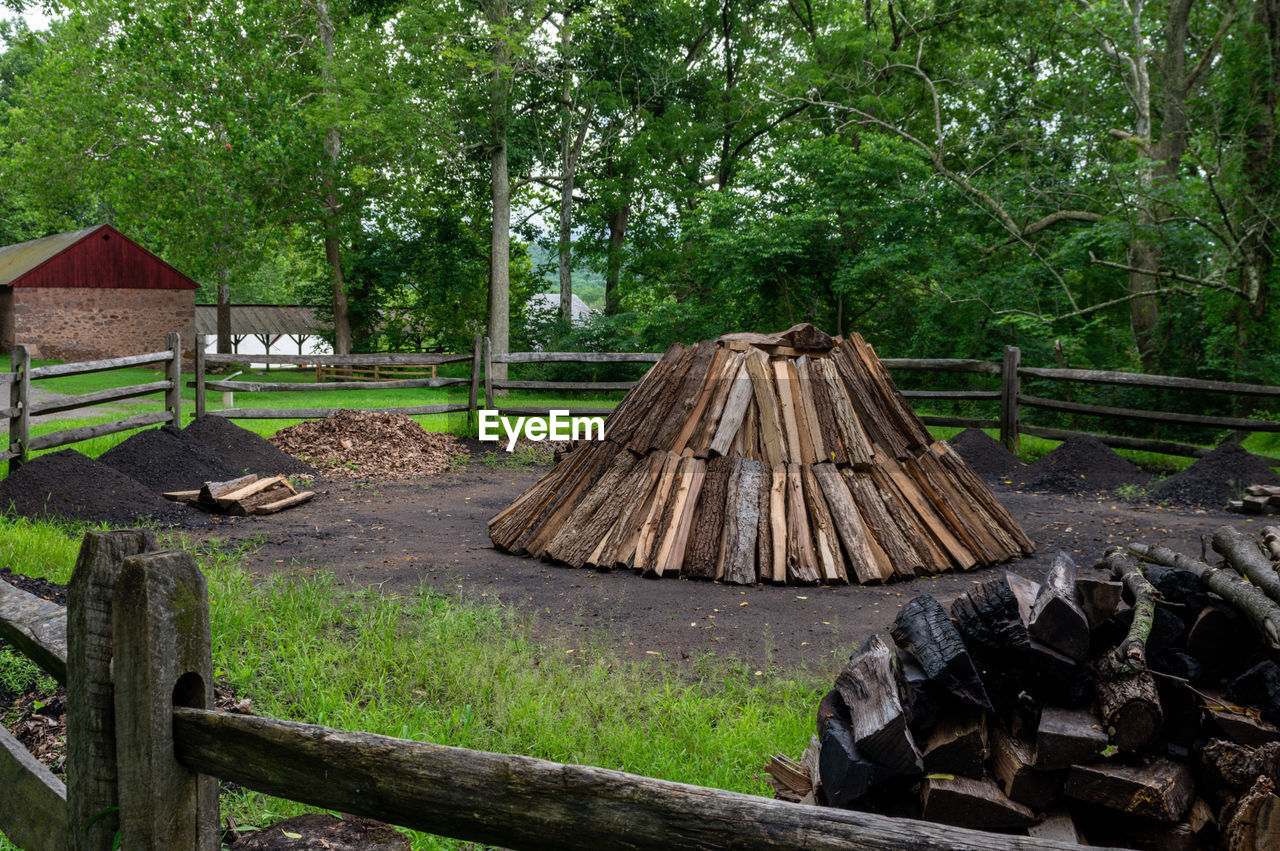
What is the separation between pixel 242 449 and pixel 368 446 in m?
1.73

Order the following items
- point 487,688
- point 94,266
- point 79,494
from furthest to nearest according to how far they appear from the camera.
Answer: point 94,266, point 79,494, point 487,688

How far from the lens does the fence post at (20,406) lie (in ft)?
28.3

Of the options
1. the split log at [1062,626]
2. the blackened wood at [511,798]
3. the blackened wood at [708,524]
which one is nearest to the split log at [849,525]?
the blackened wood at [708,524]

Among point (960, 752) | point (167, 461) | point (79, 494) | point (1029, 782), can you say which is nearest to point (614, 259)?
point (167, 461)

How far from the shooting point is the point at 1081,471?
1084 cm

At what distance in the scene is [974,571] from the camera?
6.94 metres

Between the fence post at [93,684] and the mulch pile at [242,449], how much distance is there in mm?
9080

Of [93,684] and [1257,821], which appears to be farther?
[1257,821]

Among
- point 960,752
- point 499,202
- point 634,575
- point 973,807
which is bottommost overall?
point 634,575

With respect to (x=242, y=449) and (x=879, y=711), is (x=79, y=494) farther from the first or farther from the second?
(x=879, y=711)

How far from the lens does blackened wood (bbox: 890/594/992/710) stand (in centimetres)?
285

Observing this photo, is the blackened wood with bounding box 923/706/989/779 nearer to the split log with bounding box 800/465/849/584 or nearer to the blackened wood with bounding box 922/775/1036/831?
the blackened wood with bounding box 922/775/1036/831

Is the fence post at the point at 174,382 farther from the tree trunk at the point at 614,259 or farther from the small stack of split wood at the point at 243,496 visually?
the tree trunk at the point at 614,259

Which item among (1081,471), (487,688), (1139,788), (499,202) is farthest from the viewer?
(499,202)
